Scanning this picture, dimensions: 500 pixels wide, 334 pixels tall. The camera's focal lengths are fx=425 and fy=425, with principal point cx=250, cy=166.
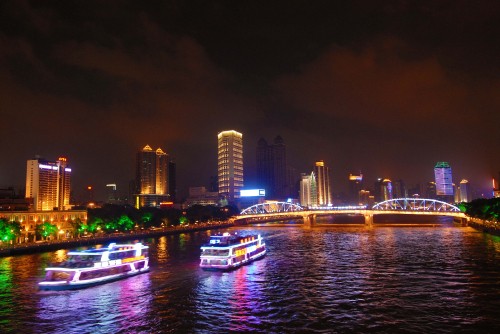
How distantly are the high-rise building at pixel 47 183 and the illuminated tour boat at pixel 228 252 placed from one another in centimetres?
10174

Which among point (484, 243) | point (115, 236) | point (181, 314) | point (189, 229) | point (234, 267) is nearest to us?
point (181, 314)

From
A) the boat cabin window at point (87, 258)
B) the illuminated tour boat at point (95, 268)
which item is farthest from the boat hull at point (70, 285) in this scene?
the boat cabin window at point (87, 258)

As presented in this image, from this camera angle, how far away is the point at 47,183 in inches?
5719

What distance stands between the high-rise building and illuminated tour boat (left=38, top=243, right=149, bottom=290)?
336ft

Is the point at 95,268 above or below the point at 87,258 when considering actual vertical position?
below

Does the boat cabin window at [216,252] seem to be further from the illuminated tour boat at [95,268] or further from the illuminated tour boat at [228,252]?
the illuminated tour boat at [95,268]

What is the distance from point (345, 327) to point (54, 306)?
21.5 meters

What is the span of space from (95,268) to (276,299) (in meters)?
17.8

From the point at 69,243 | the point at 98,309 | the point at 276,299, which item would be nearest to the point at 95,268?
the point at 98,309

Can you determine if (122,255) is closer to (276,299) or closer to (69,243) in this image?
(276,299)

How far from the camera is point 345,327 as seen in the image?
26.3 metres

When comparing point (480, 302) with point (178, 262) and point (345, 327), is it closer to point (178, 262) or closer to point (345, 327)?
point (345, 327)

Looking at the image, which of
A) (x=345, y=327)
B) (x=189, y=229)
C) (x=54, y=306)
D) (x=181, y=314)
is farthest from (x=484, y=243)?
(x=189, y=229)

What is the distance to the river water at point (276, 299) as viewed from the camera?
26.9 meters
